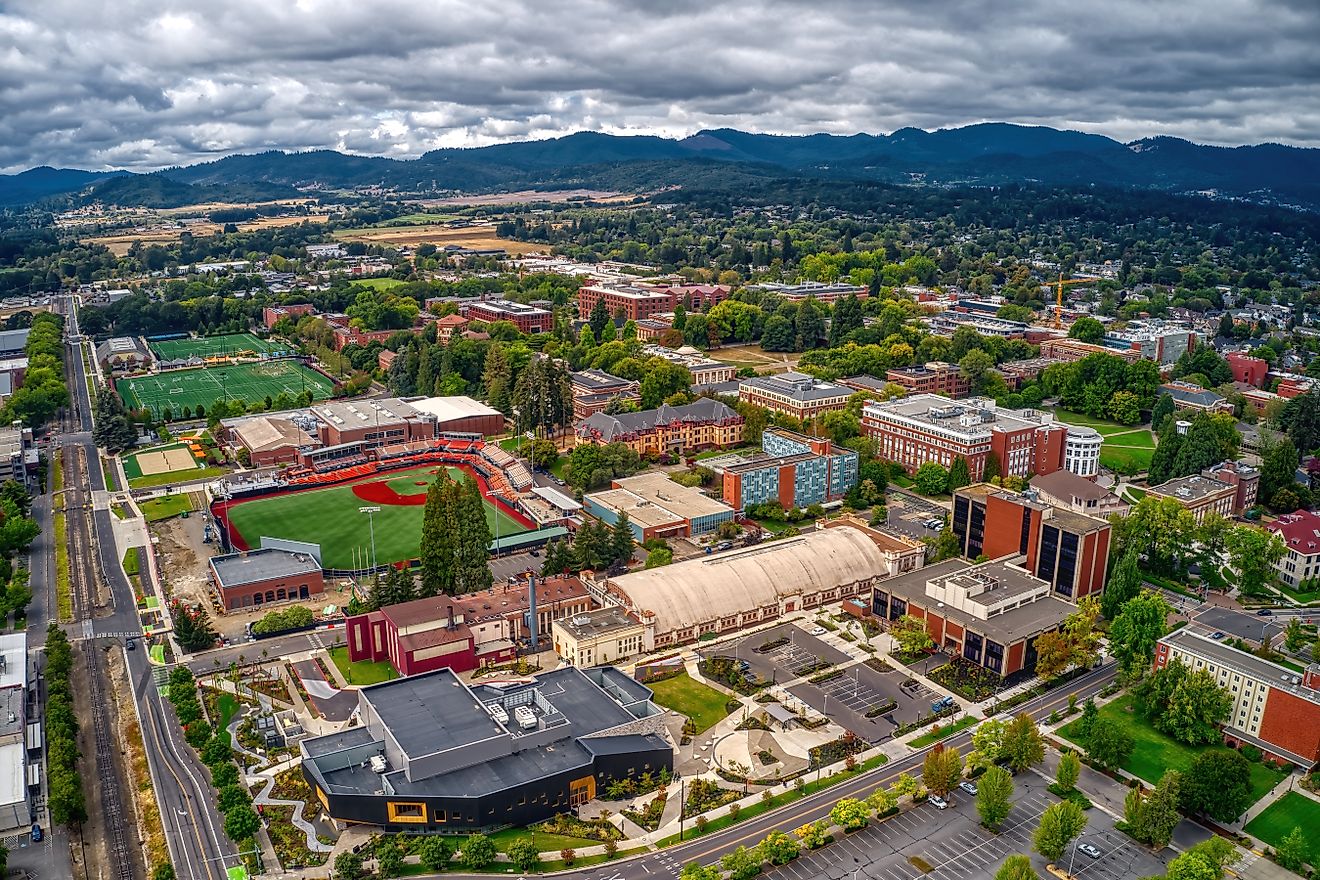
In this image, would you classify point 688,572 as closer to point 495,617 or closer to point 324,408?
point 495,617

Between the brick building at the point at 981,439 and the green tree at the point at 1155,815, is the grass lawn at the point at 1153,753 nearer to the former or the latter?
the green tree at the point at 1155,815

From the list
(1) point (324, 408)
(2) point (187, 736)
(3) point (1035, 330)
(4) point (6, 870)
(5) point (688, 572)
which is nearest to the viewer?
(4) point (6, 870)

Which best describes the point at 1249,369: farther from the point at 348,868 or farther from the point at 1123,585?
the point at 348,868

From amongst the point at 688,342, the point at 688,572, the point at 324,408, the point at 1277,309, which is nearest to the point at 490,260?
the point at 688,342

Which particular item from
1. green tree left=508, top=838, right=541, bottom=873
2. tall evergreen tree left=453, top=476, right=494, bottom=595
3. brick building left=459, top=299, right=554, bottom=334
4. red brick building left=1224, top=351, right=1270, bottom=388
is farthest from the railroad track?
red brick building left=1224, top=351, right=1270, bottom=388

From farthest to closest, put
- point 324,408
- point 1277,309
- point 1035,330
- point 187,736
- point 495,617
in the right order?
point 1277,309, point 1035,330, point 324,408, point 495,617, point 187,736

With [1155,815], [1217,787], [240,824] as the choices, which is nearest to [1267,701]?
[1217,787]

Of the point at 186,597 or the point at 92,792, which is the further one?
the point at 186,597
